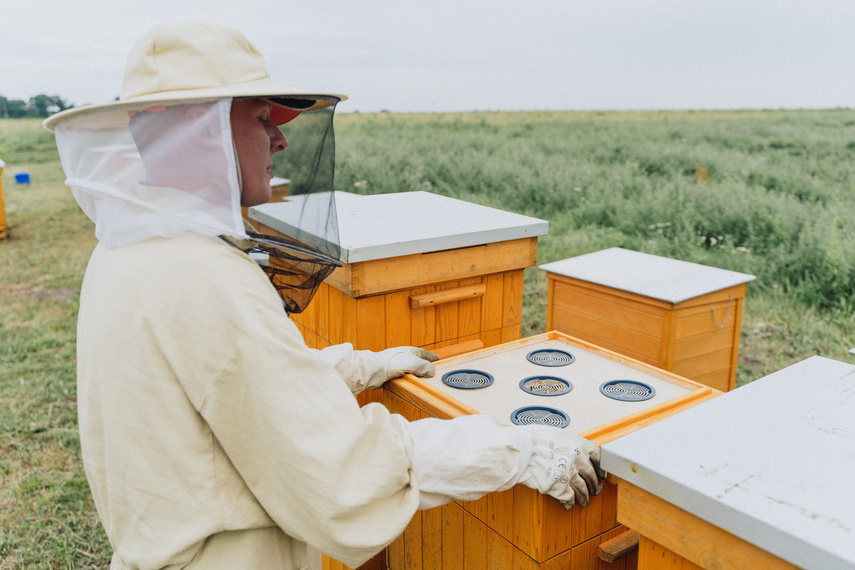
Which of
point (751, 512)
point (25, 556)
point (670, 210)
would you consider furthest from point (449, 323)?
point (670, 210)

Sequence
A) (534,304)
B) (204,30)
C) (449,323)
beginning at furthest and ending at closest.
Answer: (534,304)
(449,323)
(204,30)

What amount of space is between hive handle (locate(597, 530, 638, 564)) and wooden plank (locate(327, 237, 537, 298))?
3.27 feet

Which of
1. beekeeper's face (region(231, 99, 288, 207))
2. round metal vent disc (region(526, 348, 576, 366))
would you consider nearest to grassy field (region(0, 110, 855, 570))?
round metal vent disc (region(526, 348, 576, 366))

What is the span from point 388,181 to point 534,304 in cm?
616

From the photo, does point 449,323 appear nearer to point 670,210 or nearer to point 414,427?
point 414,427

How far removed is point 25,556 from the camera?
3.03m

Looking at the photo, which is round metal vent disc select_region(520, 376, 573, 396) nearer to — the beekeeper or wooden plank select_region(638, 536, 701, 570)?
the beekeeper

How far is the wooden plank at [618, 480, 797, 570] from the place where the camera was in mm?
1043

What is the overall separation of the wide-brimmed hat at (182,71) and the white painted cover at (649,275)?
85.4 inches

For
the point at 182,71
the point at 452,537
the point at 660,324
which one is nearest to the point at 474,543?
the point at 452,537

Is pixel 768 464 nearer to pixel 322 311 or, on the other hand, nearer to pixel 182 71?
pixel 182 71

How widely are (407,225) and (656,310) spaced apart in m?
1.31

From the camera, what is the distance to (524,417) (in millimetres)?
1726

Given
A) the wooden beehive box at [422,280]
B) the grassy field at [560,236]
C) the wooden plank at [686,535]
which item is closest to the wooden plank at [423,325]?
the wooden beehive box at [422,280]
